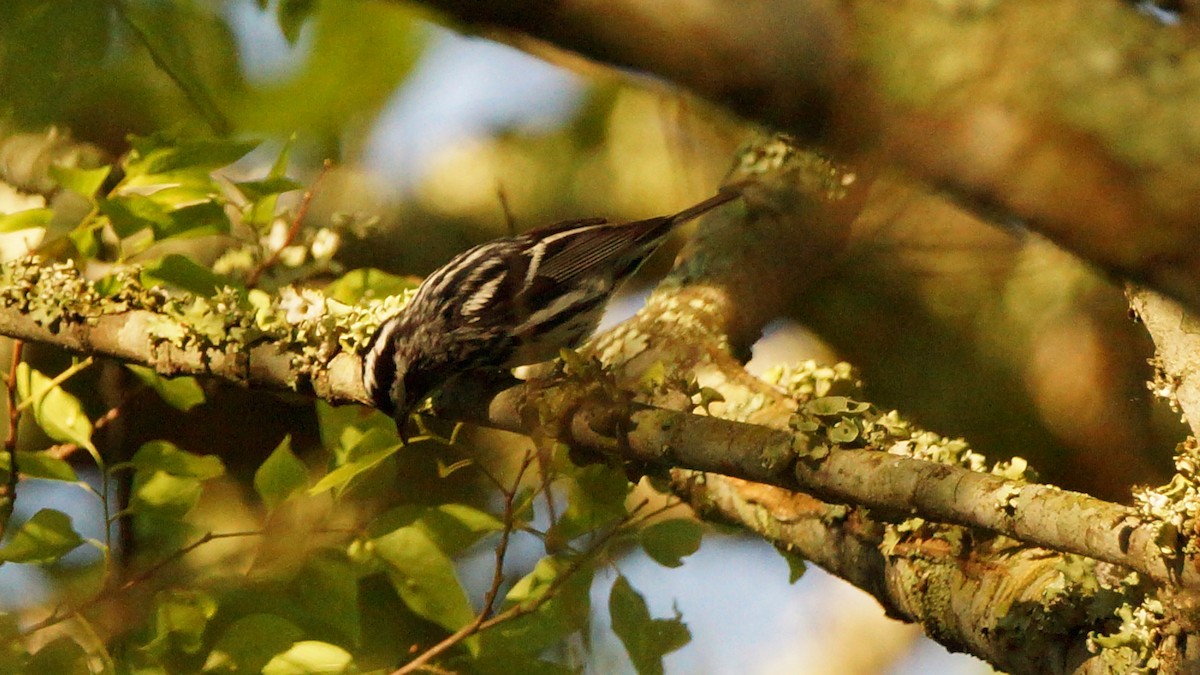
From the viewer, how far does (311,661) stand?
1969 mm

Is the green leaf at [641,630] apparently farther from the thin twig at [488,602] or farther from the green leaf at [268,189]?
the green leaf at [268,189]

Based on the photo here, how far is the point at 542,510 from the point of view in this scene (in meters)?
2.32

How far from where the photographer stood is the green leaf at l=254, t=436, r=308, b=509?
Result: 2.29 meters

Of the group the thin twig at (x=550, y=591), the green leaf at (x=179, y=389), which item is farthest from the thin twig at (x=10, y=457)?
the thin twig at (x=550, y=591)

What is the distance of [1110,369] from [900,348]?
24.3 inches

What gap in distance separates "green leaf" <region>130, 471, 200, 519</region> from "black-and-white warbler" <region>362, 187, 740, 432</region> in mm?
466

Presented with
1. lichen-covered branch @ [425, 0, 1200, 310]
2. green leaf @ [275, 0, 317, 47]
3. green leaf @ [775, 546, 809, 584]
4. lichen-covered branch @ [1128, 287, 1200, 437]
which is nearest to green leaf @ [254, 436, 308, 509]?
green leaf @ [275, 0, 317, 47]

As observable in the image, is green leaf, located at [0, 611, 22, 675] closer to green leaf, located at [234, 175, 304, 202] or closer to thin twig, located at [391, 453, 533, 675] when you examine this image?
thin twig, located at [391, 453, 533, 675]

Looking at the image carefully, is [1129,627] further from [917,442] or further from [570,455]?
[570,455]

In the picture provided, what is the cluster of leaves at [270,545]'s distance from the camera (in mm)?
2084

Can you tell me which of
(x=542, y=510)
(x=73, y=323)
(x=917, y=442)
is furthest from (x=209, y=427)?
(x=917, y=442)

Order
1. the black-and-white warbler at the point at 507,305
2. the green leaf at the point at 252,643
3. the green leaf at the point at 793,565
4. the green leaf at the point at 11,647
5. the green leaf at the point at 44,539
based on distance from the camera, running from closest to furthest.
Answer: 1. the green leaf at the point at 11,647
2. the green leaf at the point at 252,643
3. the green leaf at the point at 44,539
4. the green leaf at the point at 793,565
5. the black-and-white warbler at the point at 507,305

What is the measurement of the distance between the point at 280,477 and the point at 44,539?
44 centimetres

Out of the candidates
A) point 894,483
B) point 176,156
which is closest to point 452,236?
point 176,156
